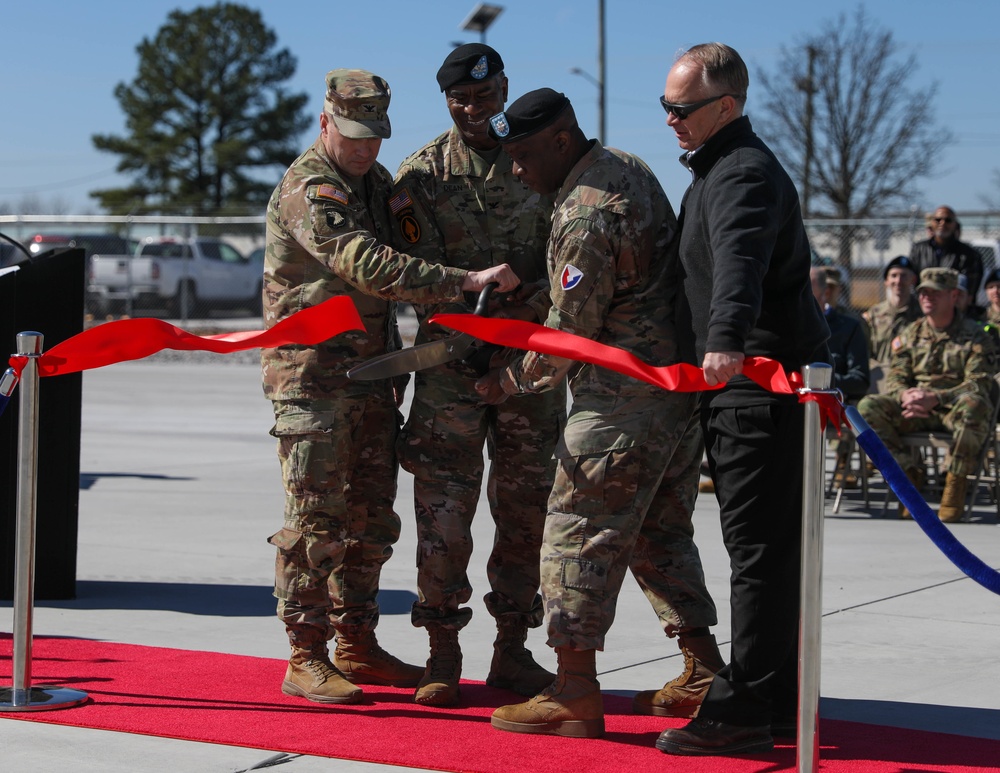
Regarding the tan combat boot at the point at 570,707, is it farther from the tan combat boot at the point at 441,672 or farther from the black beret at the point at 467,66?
the black beret at the point at 467,66

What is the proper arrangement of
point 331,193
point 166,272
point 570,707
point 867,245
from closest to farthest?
point 570,707
point 331,193
point 166,272
point 867,245

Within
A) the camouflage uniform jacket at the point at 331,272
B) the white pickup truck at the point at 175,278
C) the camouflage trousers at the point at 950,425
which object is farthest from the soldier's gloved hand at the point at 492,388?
the white pickup truck at the point at 175,278

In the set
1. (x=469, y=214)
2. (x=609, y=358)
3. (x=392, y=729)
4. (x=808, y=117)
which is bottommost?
(x=392, y=729)

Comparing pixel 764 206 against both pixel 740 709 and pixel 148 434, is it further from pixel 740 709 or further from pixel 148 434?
pixel 148 434

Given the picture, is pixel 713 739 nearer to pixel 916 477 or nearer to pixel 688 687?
pixel 688 687

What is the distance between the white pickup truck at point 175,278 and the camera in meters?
26.1

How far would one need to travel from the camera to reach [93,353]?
484cm

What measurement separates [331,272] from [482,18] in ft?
78.1

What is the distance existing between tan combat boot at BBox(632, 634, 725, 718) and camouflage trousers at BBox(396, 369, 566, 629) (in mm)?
542

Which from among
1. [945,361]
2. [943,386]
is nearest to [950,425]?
[943,386]

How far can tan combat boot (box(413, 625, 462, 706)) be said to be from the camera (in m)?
4.61

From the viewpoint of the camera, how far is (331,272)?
4758 millimetres

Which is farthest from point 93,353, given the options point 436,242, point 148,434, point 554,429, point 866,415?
point 148,434

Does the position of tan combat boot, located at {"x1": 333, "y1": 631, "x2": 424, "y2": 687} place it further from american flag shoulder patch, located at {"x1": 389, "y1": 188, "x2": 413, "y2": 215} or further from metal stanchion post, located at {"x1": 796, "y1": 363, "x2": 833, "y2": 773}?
metal stanchion post, located at {"x1": 796, "y1": 363, "x2": 833, "y2": 773}
